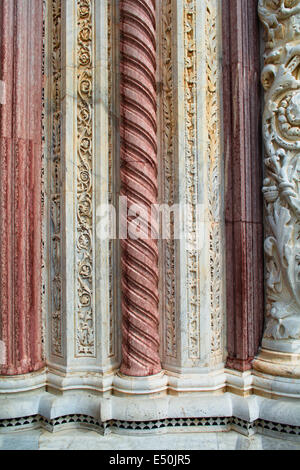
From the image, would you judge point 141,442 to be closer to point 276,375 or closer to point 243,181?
point 276,375

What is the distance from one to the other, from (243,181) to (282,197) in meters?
0.28

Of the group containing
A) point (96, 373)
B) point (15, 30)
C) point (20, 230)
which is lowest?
point (96, 373)

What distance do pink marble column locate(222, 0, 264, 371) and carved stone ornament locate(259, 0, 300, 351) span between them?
3.3 inches

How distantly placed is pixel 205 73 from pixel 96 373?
7.02ft

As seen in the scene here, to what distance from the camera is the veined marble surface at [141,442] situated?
2223 millimetres

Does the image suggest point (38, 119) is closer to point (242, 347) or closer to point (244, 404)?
point (242, 347)

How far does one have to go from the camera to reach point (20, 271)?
251 centimetres

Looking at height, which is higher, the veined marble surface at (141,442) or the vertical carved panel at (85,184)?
the vertical carved panel at (85,184)

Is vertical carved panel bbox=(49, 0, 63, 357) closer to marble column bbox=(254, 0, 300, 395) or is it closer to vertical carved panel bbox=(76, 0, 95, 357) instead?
vertical carved panel bbox=(76, 0, 95, 357)

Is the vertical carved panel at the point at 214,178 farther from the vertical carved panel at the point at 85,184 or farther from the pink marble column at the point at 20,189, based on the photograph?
the pink marble column at the point at 20,189

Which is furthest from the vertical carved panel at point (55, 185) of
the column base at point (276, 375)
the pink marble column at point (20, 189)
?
the column base at point (276, 375)

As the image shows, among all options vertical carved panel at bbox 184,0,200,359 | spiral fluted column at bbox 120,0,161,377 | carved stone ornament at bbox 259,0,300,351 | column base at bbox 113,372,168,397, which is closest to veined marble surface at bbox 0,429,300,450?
column base at bbox 113,372,168,397

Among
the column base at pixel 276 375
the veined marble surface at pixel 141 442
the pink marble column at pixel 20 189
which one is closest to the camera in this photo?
the veined marble surface at pixel 141 442
